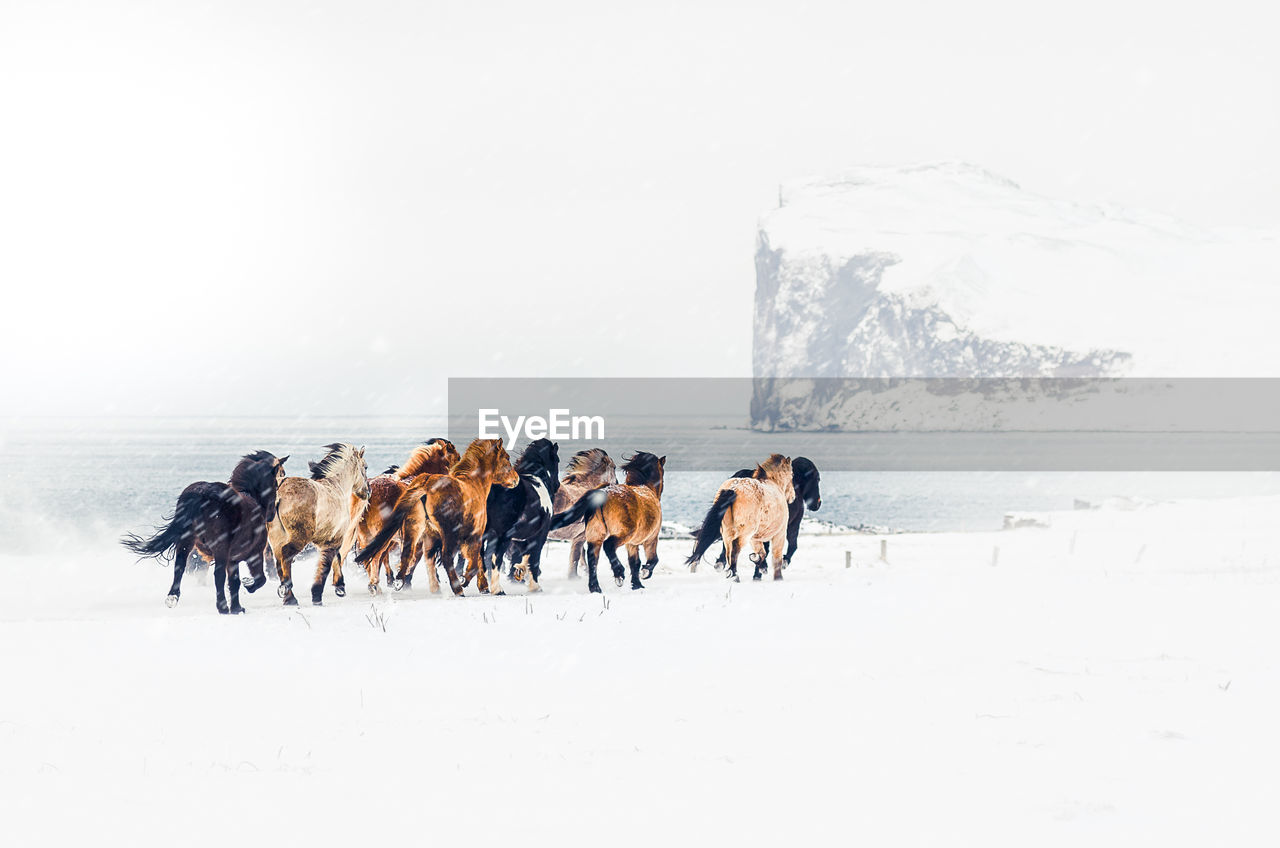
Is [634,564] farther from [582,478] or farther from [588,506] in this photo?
[582,478]

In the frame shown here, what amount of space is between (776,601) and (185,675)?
553cm

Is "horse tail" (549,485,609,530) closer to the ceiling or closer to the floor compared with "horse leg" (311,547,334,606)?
closer to the ceiling

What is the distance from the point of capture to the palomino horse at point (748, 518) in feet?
37.2

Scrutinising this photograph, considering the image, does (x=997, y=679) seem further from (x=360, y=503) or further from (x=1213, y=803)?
(x=360, y=503)

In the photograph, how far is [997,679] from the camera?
6.00 meters

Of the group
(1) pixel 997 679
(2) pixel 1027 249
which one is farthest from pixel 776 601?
(2) pixel 1027 249

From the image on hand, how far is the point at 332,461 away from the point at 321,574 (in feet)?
4.05

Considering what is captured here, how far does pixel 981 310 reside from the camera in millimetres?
169875

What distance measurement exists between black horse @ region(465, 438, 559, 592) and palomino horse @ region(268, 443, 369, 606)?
1.50 m

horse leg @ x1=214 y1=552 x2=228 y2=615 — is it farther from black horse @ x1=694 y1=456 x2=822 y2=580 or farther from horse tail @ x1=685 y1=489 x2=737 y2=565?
black horse @ x1=694 y1=456 x2=822 y2=580

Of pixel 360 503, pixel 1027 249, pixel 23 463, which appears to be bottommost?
pixel 23 463

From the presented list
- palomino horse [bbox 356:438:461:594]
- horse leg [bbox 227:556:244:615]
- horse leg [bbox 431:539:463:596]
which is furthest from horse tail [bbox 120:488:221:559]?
horse leg [bbox 431:539:463:596]

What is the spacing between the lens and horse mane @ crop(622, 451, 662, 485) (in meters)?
11.6
